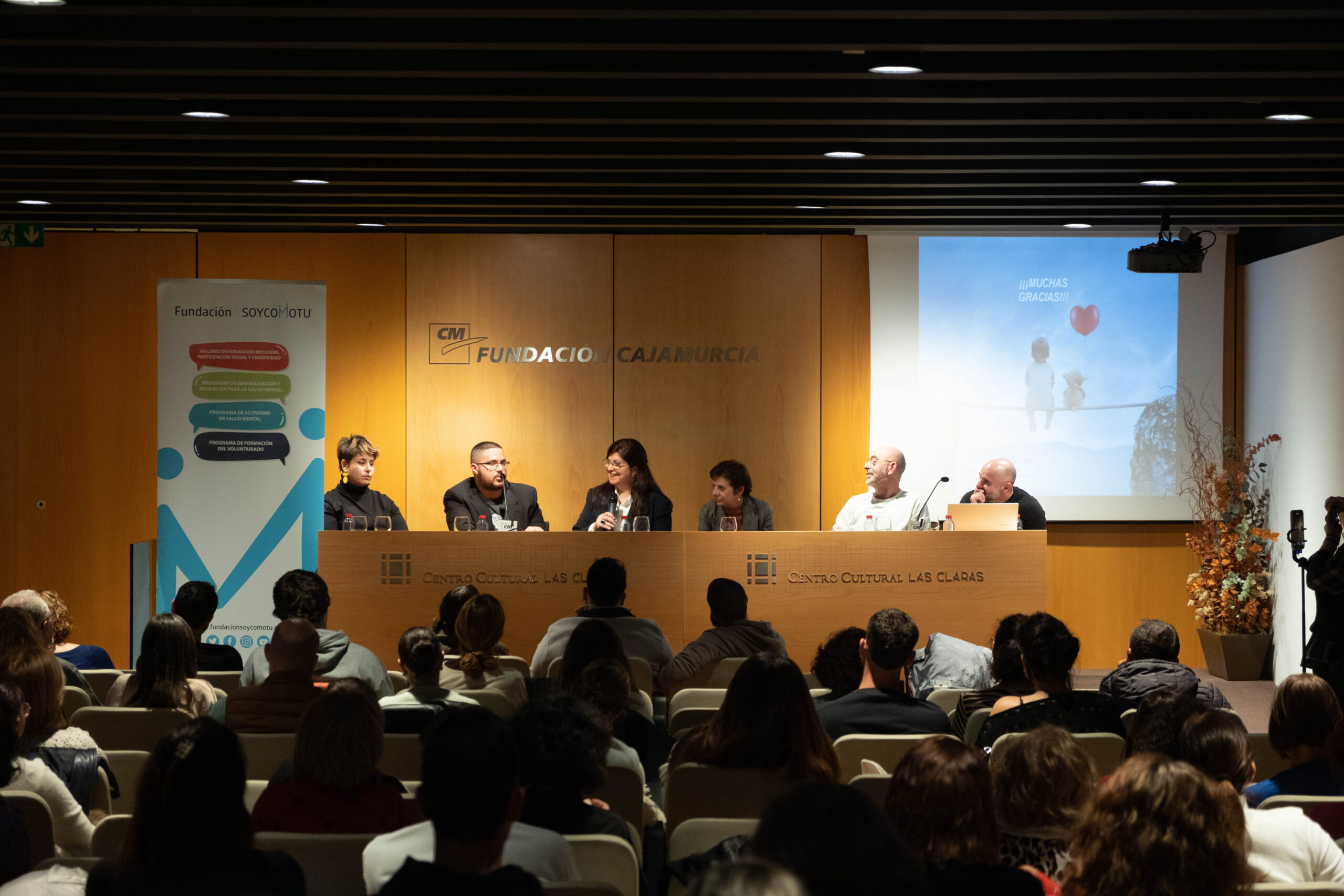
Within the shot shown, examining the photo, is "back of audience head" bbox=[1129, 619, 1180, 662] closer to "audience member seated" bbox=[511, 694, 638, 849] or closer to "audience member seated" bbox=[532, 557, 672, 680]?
"audience member seated" bbox=[532, 557, 672, 680]

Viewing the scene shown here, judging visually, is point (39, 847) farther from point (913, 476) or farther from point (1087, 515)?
point (1087, 515)

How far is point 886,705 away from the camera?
4.07 metres

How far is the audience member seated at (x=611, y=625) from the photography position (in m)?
5.50

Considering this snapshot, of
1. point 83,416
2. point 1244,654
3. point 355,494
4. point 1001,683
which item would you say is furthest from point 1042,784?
point 83,416

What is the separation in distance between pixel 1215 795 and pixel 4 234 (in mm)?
8873

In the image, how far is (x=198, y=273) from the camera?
9.27 meters

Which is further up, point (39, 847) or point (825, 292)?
point (825, 292)

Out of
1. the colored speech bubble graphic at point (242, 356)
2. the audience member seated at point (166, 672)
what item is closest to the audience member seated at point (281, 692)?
the audience member seated at point (166, 672)

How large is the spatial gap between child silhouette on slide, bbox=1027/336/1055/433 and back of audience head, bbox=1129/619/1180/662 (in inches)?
186

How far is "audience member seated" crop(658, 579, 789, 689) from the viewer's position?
5.35 metres

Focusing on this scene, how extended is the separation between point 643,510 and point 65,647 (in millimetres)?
3321

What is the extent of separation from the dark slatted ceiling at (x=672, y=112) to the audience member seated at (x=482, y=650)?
2028 millimetres

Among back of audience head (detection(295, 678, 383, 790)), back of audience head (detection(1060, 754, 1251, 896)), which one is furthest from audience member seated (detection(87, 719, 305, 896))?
back of audience head (detection(1060, 754, 1251, 896))

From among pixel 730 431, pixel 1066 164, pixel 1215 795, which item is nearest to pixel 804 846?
pixel 1215 795
